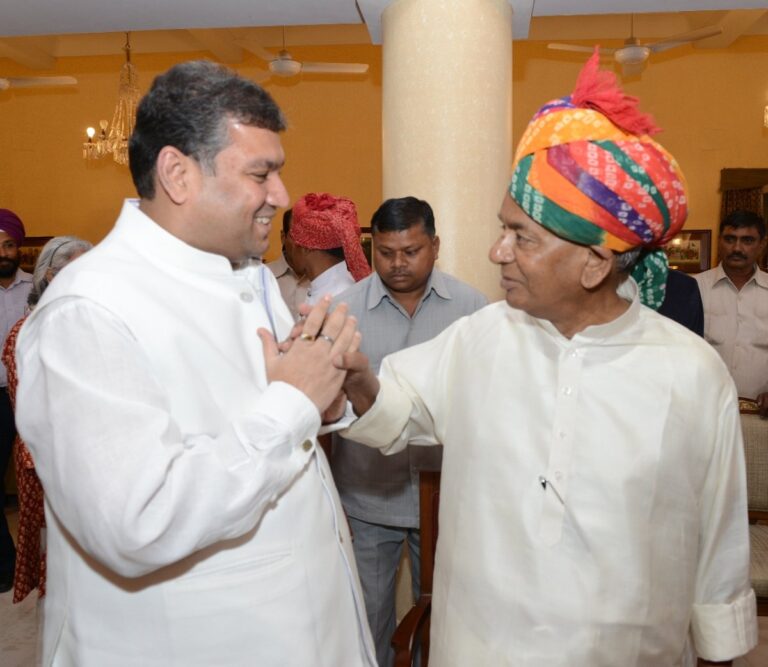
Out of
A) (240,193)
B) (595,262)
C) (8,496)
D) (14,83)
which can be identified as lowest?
(8,496)

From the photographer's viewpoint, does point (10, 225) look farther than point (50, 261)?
Yes

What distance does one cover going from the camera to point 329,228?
152 inches

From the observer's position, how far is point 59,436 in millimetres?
1191

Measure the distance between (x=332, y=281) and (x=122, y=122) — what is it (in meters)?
5.10

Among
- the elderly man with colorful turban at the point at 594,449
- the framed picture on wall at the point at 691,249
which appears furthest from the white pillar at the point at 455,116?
the framed picture on wall at the point at 691,249

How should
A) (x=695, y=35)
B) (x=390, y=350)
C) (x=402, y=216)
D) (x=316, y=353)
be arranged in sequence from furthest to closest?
(x=695, y=35)
(x=402, y=216)
(x=390, y=350)
(x=316, y=353)

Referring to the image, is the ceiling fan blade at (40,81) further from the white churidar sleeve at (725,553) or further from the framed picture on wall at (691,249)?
the white churidar sleeve at (725,553)

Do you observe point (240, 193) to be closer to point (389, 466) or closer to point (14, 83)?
point (389, 466)

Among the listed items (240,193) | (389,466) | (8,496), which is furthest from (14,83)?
(240,193)

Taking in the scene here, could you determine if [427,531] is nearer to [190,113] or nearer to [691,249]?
[190,113]

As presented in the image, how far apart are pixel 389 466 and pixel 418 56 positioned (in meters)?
2.11

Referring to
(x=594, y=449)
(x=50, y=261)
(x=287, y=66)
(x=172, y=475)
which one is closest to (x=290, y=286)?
(x=287, y=66)

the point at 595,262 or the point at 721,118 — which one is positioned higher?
the point at 721,118

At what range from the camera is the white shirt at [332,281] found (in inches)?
151
